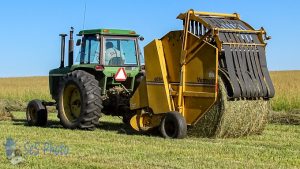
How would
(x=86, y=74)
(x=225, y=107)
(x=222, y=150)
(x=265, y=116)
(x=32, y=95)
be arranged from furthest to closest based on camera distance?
1. (x=32, y=95)
2. (x=86, y=74)
3. (x=265, y=116)
4. (x=225, y=107)
5. (x=222, y=150)

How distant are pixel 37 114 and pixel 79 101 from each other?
136 cm

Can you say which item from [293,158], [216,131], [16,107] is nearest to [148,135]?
[216,131]

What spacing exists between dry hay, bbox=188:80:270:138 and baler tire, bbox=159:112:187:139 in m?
0.35

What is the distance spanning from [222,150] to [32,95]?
17.8 m

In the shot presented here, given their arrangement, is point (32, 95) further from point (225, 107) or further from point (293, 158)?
point (293, 158)

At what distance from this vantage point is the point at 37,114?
41.7 feet

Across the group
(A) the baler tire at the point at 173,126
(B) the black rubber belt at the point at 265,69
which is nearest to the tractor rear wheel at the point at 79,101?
(A) the baler tire at the point at 173,126

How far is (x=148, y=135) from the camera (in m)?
10.7

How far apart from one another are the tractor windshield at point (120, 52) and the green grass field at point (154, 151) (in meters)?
1.77

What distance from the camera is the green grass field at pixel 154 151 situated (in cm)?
709

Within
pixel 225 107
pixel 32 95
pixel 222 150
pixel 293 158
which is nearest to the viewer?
pixel 293 158

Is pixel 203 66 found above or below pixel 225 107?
above

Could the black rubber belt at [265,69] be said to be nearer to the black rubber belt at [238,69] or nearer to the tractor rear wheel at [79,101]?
the black rubber belt at [238,69]

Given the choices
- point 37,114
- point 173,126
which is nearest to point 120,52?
point 37,114
